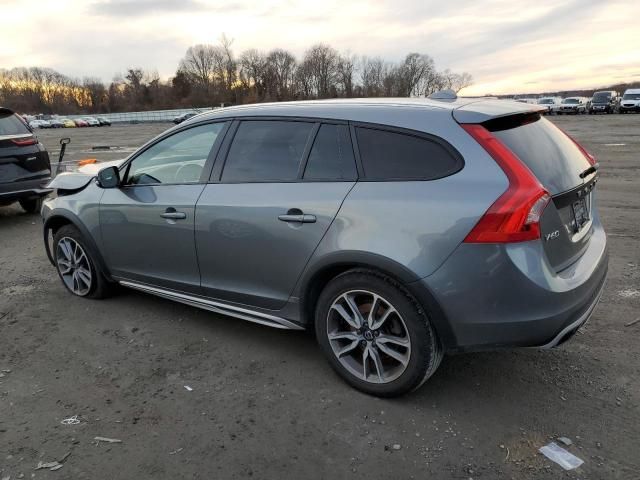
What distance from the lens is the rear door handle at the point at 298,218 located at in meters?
3.06

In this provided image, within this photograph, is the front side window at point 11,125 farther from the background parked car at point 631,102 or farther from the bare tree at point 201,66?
the bare tree at point 201,66

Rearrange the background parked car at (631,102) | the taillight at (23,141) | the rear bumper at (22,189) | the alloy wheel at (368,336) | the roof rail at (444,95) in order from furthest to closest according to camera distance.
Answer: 1. the background parked car at (631,102)
2. the taillight at (23,141)
3. the rear bumper at (22,189)
4. the roof rail at (444,95)
5. the alloy wheel at (368,336)

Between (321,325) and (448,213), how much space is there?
3.56ft

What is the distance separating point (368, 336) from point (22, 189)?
6.91 m

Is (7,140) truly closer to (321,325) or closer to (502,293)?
(321,325)

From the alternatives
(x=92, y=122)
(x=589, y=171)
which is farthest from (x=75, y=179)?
(x=92, y=122)

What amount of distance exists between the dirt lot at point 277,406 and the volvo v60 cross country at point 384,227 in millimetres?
327

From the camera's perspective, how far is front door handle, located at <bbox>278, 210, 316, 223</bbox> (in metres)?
3.07

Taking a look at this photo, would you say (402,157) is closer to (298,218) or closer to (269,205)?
(298,218)

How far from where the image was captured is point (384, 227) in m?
2.79

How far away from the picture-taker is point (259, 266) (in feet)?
11.1

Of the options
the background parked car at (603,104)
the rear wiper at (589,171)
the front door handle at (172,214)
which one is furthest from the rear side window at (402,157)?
the background parked car at (603,104)

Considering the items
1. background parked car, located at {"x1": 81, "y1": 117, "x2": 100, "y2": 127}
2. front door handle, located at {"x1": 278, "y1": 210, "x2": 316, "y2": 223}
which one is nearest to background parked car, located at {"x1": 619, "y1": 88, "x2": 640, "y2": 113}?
front door handle, located at {"x1": 278, "y1": 210, "x2": 316, "y2": 223}

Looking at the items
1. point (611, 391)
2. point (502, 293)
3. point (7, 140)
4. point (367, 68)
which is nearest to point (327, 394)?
point (502, 293)
